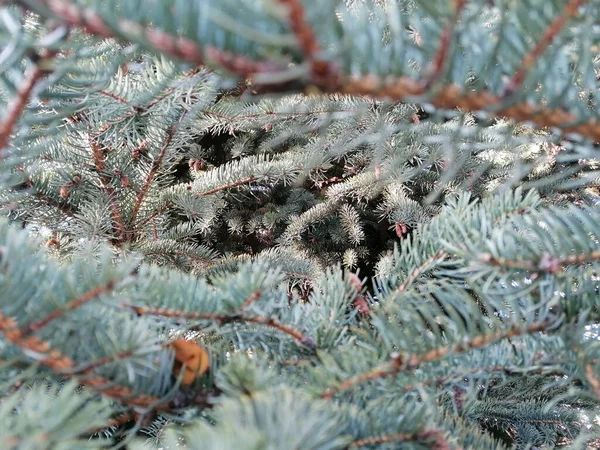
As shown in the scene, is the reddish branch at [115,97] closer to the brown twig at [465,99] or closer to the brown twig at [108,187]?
the brown twig at [108,187]

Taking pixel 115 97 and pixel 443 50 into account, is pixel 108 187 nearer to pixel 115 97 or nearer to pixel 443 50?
pixel 115 97

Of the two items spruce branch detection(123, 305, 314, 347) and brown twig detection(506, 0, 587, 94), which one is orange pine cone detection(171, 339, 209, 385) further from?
brown twig detection(506, 0, 587, 94)

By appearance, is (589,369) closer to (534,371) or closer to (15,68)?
(534,371)

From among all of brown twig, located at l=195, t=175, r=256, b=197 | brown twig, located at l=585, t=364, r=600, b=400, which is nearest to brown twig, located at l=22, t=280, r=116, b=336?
brown twig, located at l=585, t=364, r=600, b=400

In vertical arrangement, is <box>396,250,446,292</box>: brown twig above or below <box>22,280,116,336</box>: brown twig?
above

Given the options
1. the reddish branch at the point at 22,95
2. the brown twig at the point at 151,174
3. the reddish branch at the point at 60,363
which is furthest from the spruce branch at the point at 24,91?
the brown twig at the point at 151,174

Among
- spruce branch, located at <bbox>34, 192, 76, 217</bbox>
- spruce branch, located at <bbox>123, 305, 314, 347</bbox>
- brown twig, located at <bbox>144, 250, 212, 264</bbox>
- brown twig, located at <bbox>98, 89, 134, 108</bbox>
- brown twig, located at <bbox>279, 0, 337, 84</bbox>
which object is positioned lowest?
brown twig, located at <bbox>144, 250, 212, 264</bbox>

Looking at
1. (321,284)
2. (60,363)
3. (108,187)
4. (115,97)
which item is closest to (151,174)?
(108,187)

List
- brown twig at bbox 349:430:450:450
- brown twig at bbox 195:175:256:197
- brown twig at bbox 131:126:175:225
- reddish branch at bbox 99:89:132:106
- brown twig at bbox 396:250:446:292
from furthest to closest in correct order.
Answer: brown twig at bbox 195:175:256:197 → brown twig at bbox 131:126:175:225 → reddish branch at bbox 99:89:132:106 → brown twig at bbox 396:250:446:292 → brown twig at bbox 349:430:450:450
